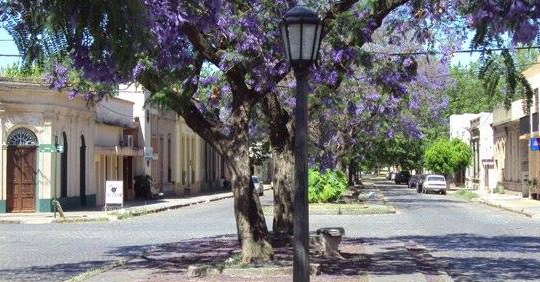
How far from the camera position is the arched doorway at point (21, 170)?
108 ft

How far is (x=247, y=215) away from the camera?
45.6 ft

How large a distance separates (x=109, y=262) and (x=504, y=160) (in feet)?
151

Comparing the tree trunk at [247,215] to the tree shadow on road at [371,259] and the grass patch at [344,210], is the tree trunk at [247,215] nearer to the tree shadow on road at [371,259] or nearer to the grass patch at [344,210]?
the tree shadow on road at [371,259]

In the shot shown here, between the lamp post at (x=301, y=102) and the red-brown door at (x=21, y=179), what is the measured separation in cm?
2630


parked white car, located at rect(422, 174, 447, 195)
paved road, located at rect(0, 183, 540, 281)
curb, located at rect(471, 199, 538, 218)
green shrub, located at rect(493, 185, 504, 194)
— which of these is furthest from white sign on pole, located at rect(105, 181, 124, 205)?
parked white car, located at rect(422, 174, 447, 195)

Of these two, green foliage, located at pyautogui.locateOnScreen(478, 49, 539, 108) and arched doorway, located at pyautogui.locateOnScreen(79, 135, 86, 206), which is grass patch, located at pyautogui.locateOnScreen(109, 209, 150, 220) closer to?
arched doorway, located at pyautogui.locateOnScreen(79, 135, 86, 206)

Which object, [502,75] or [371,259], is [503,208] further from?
[502,75]

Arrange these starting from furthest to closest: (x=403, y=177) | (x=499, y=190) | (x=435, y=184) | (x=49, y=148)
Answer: (x=403, y=177), (x=435, y=184), (x=499, y=190), (x=49, y=148)

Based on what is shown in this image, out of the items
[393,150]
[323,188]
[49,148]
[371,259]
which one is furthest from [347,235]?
[393,150]

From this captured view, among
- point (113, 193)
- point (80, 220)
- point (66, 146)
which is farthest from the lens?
point (66, 146)

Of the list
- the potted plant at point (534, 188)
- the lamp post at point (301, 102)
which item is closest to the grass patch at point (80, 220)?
the lamp post at point (301, 102)

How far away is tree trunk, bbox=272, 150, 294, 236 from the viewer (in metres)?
18.0

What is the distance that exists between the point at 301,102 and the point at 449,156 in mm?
64086

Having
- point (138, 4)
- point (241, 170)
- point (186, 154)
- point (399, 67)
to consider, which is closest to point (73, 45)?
point (138, 4)
